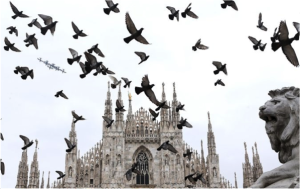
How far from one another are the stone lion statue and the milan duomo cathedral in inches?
1246

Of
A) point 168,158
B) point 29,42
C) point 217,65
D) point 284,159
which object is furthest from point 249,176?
point 284,159

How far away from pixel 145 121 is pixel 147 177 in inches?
254

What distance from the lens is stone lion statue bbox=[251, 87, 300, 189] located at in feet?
14.3

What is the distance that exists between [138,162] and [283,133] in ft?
→ 104

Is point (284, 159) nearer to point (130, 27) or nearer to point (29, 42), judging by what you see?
point (130, 27)

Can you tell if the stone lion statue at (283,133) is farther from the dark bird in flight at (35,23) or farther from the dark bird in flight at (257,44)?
the dark bird in flight at (35,23)

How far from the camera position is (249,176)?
3572 centimetres

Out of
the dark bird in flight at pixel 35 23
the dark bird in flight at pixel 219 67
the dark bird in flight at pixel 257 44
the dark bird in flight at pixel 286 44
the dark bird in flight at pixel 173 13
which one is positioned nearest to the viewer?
the dark bird in flight at pixel 286 44

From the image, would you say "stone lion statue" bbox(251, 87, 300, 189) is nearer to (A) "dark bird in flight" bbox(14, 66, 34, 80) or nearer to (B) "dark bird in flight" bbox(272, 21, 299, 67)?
(B) "dark bird in flight" bbox(272, 21, 299, 67)

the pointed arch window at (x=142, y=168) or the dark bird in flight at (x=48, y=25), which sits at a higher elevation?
the dark bird in flight at (x=48, y=25)

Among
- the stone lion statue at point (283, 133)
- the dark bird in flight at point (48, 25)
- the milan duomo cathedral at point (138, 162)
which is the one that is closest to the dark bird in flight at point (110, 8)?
the dark bird in flight at point (48, 25)

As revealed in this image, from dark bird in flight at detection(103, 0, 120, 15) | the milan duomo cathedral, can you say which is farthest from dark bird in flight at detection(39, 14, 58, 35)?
the milan duomo cathedral

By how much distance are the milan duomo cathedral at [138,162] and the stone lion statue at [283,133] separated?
31638 millimetres

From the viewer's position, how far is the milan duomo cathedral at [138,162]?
1412 inches
